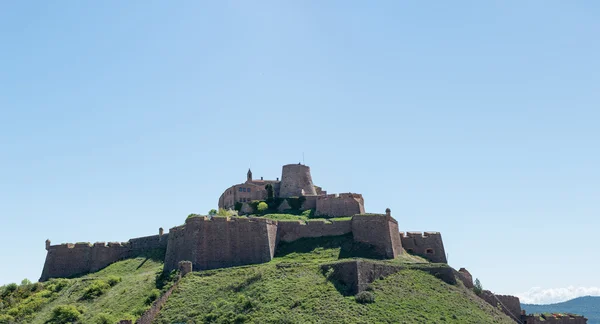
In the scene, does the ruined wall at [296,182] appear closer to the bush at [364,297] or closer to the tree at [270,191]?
the tree at [270,191]

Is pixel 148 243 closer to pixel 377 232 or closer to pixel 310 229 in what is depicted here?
pixel 310 229

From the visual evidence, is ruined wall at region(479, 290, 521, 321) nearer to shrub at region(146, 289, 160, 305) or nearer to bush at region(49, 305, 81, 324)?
shrub at region(146, 289, 160, 305)

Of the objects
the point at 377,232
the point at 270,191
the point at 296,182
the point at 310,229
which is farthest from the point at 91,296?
the point at 296,182

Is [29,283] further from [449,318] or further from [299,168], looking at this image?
[449,318]

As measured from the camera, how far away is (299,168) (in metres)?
79.0

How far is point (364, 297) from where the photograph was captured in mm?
47312

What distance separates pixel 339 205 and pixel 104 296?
28.0 m

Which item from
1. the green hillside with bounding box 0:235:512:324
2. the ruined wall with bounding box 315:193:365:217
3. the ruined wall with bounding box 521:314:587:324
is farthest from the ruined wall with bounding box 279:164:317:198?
the ruined wall with bounding box 521:314:587:324

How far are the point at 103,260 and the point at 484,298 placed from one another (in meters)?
41.8

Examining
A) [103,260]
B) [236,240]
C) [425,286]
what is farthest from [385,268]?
→ [103,260]

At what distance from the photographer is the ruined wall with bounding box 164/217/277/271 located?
192 feet

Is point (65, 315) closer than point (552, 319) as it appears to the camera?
Yes

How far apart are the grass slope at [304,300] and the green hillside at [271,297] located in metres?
0.08

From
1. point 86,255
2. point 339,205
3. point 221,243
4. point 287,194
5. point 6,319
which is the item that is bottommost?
point 6,319
